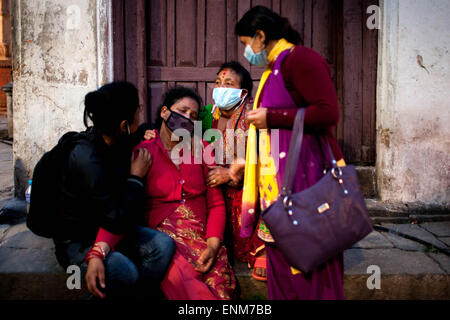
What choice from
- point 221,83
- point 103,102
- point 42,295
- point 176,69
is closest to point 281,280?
point 103,102

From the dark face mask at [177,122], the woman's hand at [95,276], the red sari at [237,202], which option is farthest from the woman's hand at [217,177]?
the woman's hand at [95,276]

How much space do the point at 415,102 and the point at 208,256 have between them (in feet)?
8.48

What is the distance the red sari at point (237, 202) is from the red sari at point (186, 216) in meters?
0.20

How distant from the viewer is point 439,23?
3.42 metres

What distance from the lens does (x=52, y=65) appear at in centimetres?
342

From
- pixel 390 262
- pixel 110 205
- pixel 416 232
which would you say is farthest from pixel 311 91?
pixel 416 232

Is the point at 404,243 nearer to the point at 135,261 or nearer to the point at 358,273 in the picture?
the point at 358,273

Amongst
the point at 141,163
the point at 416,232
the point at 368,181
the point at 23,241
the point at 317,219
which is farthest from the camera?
the point at 368,181

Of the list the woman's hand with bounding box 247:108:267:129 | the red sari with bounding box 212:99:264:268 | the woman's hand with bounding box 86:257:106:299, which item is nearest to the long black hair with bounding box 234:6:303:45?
the woman's hand with bounding box 247:108:267:129

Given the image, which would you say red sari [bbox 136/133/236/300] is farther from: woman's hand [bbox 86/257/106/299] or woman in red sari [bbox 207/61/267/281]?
woman's hand [bbox 86/257/106/299]

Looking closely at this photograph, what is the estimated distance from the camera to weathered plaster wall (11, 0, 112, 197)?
339cm

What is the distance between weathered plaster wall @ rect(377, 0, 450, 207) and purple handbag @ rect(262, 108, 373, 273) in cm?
221

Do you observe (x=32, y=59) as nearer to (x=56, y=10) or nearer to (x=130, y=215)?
(x=56, y=10)
